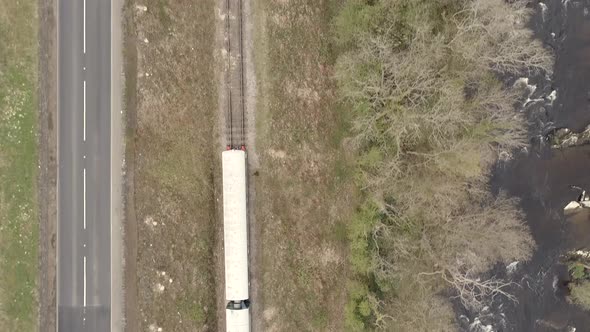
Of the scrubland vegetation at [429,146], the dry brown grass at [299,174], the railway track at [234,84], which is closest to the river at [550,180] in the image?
the scrubland vegetation at [429,146]

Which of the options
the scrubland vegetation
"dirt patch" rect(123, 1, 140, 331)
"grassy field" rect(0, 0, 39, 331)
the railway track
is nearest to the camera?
the scrubland vegetation

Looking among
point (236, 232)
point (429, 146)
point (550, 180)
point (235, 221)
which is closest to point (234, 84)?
point (235, 221)

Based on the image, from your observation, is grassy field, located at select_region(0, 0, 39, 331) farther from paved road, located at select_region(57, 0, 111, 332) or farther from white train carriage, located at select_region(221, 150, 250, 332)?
white train carriage, located at select_region(221, 150, 250, 332)

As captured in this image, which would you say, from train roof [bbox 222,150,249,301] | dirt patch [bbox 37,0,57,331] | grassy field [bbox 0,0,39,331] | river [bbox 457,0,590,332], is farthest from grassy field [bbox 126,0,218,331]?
river [bbox 457,0,590,332]

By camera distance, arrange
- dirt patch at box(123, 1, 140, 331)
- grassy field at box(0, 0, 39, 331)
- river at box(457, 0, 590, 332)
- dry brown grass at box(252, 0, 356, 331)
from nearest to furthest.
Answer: grassy field at box(0, 0, 39, 331) → dirt patch at box(123, 1, 140, 331) → dry brown grass at box(252, 0, 356, 331) → river at box(457, 0, 590, 332)

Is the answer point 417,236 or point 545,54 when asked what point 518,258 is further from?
point 545,54

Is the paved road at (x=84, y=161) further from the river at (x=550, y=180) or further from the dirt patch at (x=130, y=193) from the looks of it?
the river at (x=550, y=180)

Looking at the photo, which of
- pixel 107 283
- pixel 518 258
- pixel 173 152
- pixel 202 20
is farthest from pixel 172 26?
pixel 518 258
